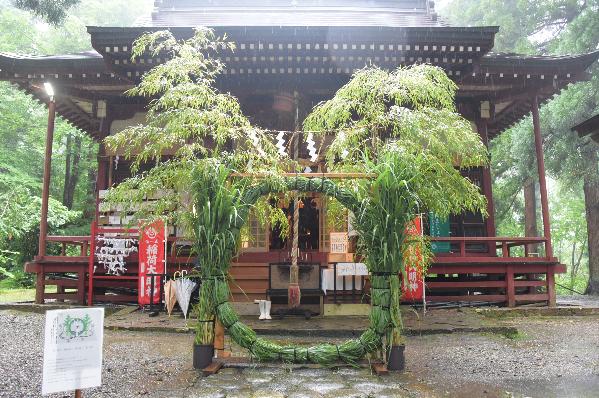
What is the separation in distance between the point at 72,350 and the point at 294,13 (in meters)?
11.8

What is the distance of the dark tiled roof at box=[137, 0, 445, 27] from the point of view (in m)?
12.2

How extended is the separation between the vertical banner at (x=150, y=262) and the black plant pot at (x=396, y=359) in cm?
526

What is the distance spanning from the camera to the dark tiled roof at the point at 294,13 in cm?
1216

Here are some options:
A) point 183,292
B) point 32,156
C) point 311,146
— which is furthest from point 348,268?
point 32,156

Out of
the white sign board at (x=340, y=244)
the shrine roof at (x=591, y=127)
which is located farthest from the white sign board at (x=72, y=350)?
the white sign board at (x=340, y=244)

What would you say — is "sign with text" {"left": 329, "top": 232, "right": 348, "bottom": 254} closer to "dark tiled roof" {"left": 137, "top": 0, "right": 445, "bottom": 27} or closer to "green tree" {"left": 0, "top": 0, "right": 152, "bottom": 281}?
"dark tiled roof" {"left": 137, "top": 0, "right": 445, "bottom": 27}

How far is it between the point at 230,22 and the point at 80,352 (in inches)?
411

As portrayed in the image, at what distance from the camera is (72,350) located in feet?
10.2

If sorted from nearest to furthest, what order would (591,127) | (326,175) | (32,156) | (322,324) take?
1. (591,127)
2. (326,175)
3. (322,324)
4. (32,156)

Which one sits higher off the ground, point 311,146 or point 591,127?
point 311,146

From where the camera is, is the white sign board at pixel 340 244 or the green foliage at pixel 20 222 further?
the green foliage at pixel 20 222

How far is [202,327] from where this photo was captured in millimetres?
4719

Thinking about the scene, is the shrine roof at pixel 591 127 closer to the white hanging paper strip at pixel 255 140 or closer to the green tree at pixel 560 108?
the white hanging paper strip at pixel 255 140

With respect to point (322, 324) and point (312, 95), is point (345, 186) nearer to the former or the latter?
point (322, 324)
